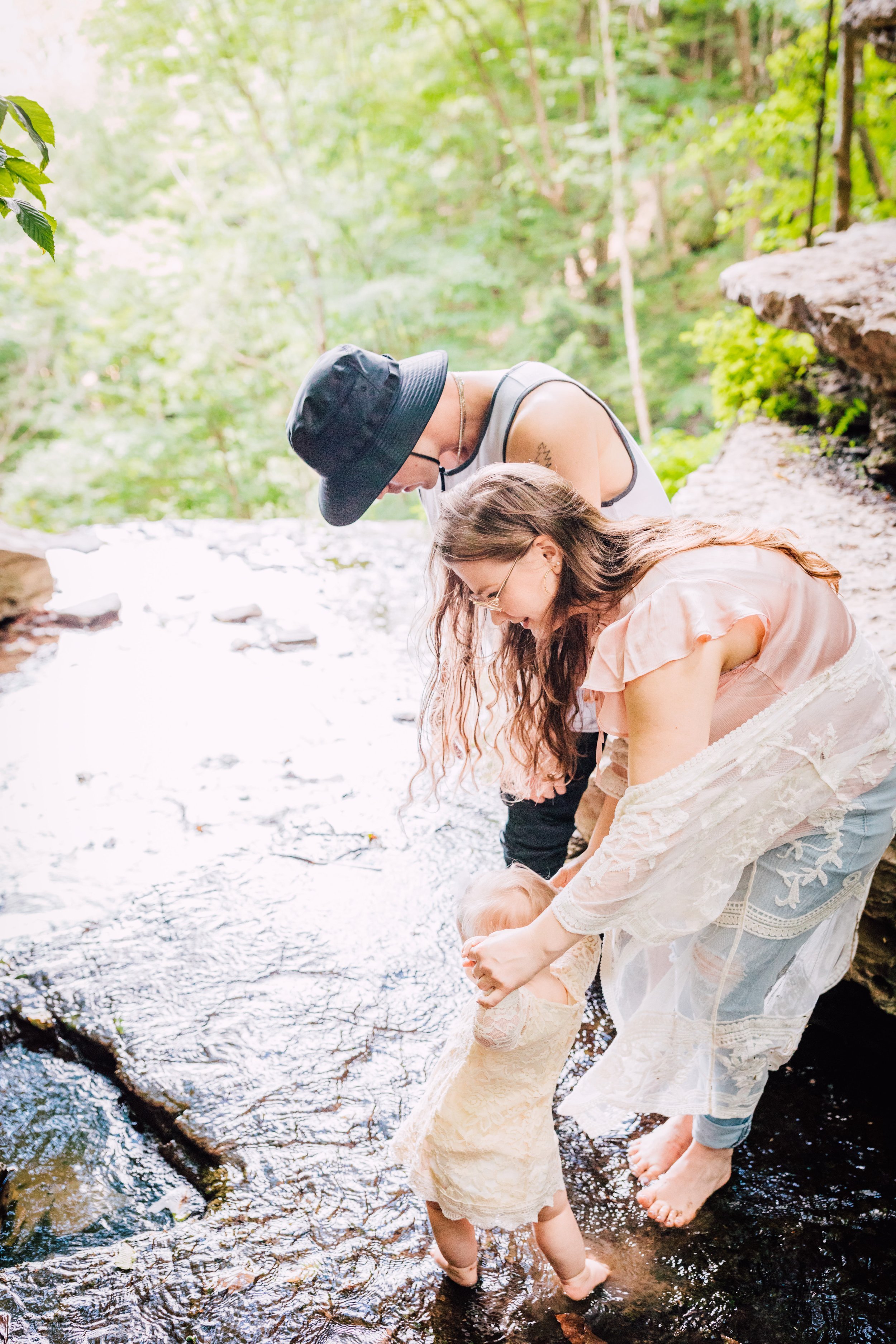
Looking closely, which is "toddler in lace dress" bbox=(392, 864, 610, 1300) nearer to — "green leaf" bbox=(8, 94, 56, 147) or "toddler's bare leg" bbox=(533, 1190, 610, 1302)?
"toddler's bare leg" bbox=(533, 1190, 610, 1302)

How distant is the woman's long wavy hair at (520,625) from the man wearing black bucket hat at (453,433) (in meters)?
0.13

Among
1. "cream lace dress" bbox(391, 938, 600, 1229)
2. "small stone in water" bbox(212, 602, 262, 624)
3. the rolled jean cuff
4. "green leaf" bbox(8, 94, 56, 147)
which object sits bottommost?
"small stone in water" bbox(212, 602, 262, 624)

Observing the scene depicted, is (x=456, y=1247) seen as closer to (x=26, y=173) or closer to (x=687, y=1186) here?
(x=687, y=1186)

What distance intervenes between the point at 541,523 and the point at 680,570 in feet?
0.78

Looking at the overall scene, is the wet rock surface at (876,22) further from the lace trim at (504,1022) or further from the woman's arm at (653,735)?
the lace trim at (504,1022)

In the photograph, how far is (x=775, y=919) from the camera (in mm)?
1433

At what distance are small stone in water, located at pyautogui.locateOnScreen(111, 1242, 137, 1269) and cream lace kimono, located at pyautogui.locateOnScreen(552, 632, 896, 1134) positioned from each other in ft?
2.94

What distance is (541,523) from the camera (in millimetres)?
1298

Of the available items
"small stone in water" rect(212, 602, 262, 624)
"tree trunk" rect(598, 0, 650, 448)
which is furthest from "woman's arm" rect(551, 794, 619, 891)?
"tree trunk" rect(598, 0, 650, 448)

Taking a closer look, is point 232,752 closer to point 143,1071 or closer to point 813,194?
point 143,1071

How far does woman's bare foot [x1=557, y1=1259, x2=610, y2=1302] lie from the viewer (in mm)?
1503

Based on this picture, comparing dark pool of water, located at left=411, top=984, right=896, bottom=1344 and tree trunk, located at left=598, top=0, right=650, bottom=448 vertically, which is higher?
tree trunk, located at left=598, top=0, right=650, bottom=448

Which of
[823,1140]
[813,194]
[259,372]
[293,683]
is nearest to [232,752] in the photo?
[293,683]

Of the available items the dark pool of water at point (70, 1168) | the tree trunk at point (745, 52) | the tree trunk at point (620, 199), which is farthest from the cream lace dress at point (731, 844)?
the tree trunk at point (745, 52)
